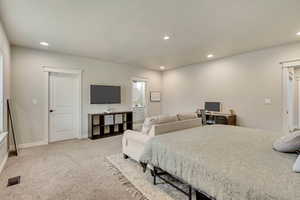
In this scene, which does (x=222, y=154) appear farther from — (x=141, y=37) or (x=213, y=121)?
(x=213, y=121)

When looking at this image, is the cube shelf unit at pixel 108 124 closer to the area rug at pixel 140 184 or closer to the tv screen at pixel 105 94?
the tv screen at pixel 105 94

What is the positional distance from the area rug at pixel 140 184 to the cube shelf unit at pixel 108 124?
2.21 meters

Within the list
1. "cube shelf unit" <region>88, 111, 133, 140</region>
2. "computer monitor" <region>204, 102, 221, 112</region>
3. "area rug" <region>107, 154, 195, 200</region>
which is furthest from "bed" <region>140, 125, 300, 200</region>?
"cube shelf unit" <region>88, 111, 133, 140</region>

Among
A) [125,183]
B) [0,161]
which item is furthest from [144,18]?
[0,161]

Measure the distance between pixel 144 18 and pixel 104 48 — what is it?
1.87 m

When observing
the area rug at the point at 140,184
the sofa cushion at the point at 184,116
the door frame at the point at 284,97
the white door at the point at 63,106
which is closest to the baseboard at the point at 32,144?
the white door at the point at 63,106

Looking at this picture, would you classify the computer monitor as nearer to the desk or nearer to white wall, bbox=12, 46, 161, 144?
the desk

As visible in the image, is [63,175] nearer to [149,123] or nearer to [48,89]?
[149,123]

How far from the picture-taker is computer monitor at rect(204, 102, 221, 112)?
16.6 feet

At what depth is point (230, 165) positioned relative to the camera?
4.36 feet

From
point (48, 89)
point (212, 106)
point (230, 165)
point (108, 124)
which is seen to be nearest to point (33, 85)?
point (48, 89)

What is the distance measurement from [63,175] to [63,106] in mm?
2652

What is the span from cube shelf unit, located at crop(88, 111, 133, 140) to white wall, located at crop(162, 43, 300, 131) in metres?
2.45

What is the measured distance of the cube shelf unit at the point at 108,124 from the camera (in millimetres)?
4836
